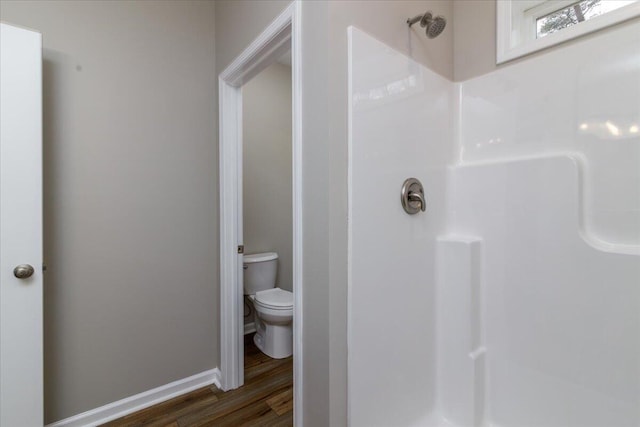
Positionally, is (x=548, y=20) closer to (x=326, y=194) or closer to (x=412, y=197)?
(x=412, y=197)

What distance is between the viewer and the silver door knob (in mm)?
1147

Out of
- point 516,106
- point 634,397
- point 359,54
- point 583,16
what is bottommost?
point 634,397

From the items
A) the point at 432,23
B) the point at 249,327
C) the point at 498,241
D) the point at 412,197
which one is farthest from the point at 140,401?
the point at 432,23

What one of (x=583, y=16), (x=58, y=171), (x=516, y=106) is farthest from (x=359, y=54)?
(x=58, y=171)

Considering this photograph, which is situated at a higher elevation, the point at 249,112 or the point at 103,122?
the point at 249,112

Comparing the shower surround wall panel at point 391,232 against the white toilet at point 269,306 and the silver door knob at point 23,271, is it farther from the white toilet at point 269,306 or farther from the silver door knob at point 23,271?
the silver door knob at point 23,271

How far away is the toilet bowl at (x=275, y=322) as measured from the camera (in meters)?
2.08

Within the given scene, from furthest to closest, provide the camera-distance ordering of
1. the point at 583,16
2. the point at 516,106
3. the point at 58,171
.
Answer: the point at 58,171
the point at 516,106
the point at 583,16

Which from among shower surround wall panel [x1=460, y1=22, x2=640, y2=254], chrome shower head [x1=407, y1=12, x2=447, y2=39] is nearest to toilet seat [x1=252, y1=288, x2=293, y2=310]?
shower surround wall panel [x1=460, y1=22, x2=640, y2=254]

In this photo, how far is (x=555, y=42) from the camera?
1.13 metres

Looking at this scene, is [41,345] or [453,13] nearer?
[41,345]

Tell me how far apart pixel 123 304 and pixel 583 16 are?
256 cm

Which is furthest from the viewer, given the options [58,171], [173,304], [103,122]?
[173,304]

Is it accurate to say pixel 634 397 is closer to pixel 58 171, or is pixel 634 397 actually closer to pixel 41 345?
pixel 41 345
